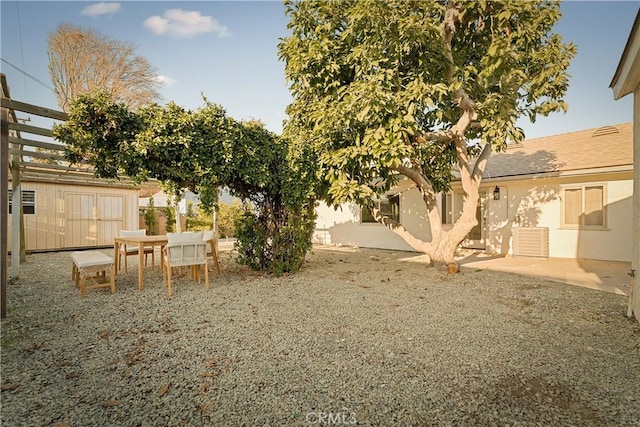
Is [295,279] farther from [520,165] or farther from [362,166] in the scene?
[520,165]

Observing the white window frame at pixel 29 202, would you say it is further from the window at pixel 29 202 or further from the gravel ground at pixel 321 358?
the gravel ground at pixel 321 358

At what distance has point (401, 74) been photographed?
6.70 meters

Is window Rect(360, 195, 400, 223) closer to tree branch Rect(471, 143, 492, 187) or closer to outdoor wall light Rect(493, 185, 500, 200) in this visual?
outdoor wall light Rect(493, 185, 500, 200)

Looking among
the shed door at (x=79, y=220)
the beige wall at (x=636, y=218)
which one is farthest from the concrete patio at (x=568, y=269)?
the shed door at (x=79, y=220)

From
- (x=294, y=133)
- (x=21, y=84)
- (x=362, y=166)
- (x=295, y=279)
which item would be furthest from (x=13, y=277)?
(x=21, y=84)

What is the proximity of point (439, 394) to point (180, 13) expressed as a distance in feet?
30.7

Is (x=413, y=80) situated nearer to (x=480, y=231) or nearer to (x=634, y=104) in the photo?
(x=634, y=104)

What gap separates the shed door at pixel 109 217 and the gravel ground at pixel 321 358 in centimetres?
780

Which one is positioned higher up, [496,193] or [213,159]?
[213,159]

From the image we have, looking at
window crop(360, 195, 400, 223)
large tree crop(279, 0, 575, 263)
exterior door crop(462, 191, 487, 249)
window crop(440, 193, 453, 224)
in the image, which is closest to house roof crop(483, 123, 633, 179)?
exterior door crop(462, 191, 487, 249)

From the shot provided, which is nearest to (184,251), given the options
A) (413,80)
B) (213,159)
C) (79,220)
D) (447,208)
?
(213,159)

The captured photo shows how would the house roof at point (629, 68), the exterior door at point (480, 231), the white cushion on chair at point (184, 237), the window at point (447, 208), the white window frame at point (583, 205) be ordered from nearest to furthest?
the house roof at point (629, 68) → the white cushion on chair at point (184, 237) → the white window frame at point (583, 205) → the exterior door at point (480, 231) → the window at point (447, 208)

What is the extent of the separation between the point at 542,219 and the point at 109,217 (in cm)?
1562

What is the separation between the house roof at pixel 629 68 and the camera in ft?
10.2
